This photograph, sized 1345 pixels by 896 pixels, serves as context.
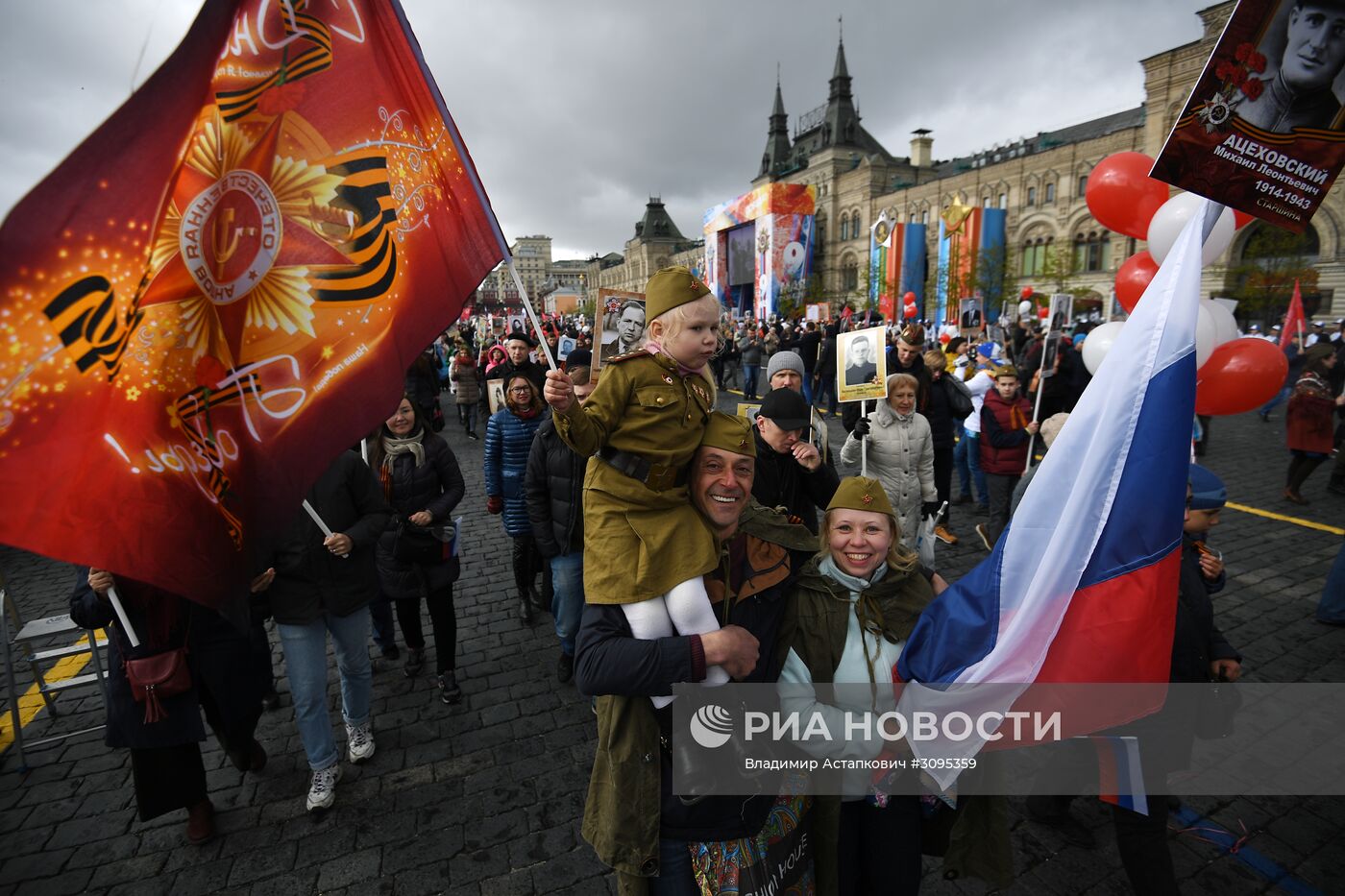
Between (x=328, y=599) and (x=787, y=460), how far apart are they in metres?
2.83

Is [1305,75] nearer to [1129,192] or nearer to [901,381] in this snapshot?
[1129,192]

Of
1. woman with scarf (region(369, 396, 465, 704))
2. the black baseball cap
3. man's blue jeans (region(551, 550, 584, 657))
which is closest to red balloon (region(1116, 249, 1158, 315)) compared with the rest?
the black baseball cap

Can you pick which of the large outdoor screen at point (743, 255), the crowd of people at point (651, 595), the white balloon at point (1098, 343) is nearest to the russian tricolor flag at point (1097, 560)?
the crowd of people at point (651, 595)

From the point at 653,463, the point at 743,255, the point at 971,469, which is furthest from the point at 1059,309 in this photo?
the point at 743,255

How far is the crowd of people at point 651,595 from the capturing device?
70.3 inches

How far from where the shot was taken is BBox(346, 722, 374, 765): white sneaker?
3756 millimetres

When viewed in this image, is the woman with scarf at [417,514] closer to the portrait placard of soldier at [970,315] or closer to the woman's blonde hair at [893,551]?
the woman's blonde hair at [893,551]

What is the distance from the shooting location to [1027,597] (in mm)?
1936

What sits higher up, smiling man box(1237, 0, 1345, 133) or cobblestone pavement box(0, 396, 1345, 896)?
smiling man box(1237, 0, 1345, 133)

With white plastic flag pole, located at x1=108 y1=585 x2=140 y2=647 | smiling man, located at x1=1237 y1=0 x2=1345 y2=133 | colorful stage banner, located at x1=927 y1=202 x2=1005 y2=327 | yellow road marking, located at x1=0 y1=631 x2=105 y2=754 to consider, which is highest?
colorful stage banner, located at x1=927 y1=202 x2=1005 y2=327

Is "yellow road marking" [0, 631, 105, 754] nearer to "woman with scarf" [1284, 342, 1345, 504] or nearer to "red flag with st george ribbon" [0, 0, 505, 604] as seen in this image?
"red flag with st george ribbon" [0, 0, 505, 604]

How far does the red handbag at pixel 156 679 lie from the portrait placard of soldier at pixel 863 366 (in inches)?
193

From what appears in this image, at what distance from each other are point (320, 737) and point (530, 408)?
111 inches

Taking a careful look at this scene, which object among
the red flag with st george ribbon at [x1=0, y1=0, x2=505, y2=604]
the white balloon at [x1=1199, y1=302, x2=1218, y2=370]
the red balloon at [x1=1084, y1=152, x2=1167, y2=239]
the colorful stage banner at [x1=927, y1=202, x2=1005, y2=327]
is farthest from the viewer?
the colorful stage banner at [x1=927, y1=202, x2=1005, y2=327]
